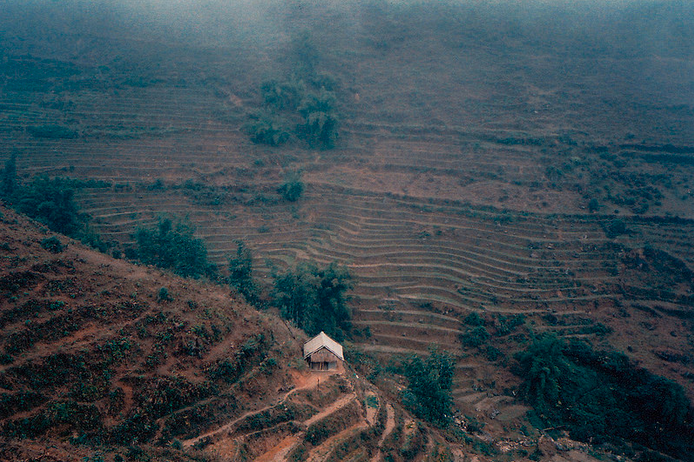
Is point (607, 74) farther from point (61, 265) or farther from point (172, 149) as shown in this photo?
point (61, 265)

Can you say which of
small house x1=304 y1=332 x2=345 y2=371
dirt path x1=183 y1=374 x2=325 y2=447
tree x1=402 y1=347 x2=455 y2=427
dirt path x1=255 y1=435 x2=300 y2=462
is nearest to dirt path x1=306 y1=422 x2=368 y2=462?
dirt path x1=255 y1=435 x2=300 y2=462

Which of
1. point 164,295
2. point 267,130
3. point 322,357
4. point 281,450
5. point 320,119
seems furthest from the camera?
point 320,119

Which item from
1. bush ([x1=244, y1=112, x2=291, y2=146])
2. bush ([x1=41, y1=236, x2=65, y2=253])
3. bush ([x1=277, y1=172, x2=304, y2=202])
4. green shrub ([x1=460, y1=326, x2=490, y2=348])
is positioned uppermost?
bush ([x1=244, y1=112, x2=291, y2=146])

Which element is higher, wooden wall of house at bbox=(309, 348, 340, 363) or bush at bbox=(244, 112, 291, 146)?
bush at bbox=(244, 112, 291, 146)

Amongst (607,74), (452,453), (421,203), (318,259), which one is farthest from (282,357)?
(607,74)

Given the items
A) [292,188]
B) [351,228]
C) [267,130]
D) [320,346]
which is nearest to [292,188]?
[292,188]

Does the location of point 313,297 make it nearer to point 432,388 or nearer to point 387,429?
point 432,388

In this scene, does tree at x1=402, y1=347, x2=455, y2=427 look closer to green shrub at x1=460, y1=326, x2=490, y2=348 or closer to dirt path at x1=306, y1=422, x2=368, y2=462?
dirt path at x1=306, y1=422, x2=368, y2=462
